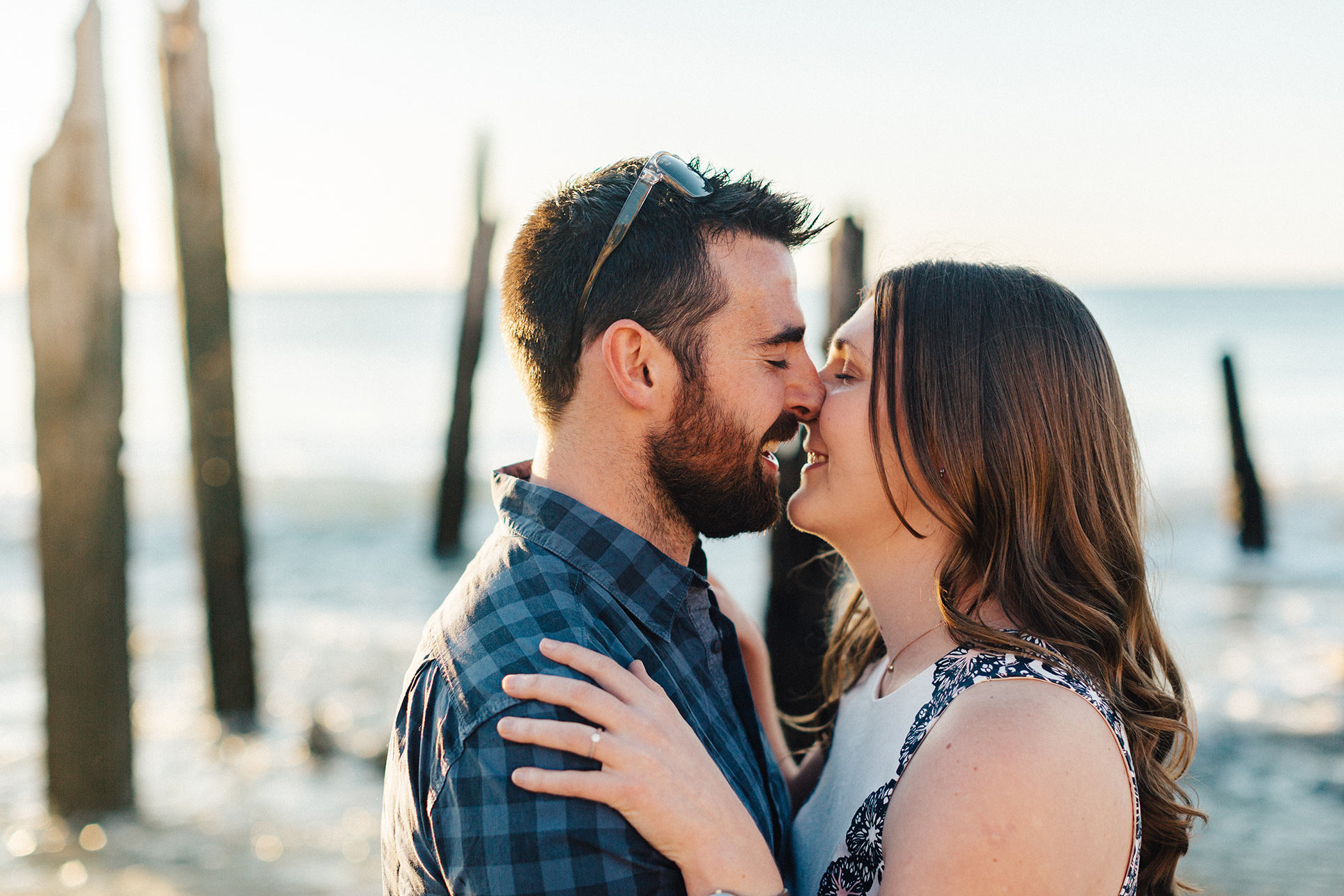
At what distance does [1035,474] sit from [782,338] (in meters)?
0.67

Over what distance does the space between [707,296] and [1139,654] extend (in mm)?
1379

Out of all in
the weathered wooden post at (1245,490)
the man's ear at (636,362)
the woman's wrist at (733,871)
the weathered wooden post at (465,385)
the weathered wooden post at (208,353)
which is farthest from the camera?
the weathered wooden post at (1245,490)

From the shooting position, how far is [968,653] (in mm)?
2115

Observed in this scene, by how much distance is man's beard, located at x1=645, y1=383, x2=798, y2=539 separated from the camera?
222cm

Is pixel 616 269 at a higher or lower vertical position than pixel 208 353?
higher

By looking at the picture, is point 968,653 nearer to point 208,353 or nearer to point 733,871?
point 733,871

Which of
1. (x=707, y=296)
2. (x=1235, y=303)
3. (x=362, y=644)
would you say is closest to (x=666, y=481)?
(x=707, y=296)

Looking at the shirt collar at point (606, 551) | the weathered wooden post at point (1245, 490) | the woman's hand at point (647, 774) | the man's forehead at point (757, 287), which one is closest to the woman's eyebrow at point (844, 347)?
the man's forehead at point (757, 287)

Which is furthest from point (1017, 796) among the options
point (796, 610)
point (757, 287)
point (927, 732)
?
point (796, 610)

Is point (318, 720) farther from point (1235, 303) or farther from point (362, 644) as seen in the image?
point (1235, 303)

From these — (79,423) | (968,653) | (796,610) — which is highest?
(79,423)

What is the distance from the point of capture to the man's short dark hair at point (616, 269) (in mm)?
2189

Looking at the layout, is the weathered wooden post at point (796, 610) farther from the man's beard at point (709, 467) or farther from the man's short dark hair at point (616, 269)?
the man's short dark hair at point (616, 269)

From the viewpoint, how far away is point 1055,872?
5.75 feet
